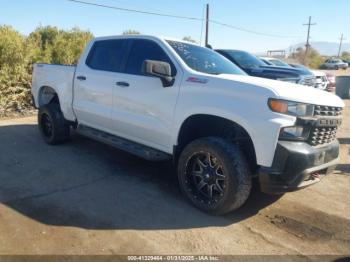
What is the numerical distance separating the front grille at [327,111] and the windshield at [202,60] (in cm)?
140

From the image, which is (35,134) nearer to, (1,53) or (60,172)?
(60,172)

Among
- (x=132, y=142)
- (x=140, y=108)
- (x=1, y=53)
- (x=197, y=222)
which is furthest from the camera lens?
(x=1, y=53)

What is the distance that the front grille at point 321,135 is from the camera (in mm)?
3627

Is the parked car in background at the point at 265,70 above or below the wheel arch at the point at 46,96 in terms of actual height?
above

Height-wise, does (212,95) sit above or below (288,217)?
above

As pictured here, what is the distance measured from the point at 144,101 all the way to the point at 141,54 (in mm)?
748

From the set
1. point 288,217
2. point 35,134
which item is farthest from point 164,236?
point 35,134

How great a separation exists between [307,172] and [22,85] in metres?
9.57

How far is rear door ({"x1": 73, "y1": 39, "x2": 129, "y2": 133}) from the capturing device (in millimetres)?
5172

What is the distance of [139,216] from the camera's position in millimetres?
3891

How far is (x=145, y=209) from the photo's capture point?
160 inches

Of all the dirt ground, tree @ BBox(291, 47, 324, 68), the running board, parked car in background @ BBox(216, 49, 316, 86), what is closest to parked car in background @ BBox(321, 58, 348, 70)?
tree @ BBox(291, 47, 324, 68)

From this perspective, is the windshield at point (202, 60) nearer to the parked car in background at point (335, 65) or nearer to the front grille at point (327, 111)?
the front grille at point (327, 111)

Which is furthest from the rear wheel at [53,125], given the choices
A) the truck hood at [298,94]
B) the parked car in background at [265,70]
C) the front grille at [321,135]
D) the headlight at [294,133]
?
the parked car in background at [265,70]
